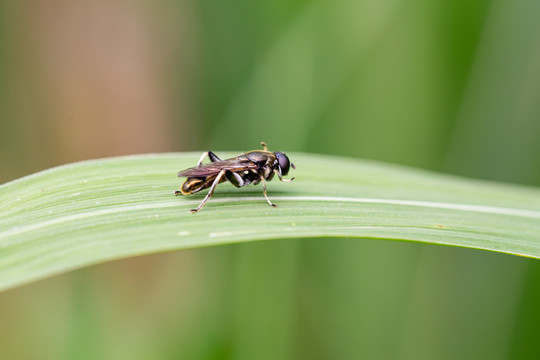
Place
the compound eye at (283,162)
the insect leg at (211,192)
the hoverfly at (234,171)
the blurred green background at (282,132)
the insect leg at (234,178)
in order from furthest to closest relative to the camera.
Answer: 1. the blurred green background at (282,132)
2. the compound eye at (283,162)
3. the insect leg at (234,178)
4. the hoverfly at (234,171)
5. the insect leg at (211,192)

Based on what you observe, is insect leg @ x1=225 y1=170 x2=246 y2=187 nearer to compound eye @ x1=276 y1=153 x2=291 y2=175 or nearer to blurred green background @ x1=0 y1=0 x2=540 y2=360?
compound eye @ x1=276 y1=153 x2=291 y2=175

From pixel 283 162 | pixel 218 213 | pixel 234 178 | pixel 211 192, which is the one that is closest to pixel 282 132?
pixel 283 162

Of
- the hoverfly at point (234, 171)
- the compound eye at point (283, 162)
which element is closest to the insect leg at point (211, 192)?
the hoverfly at point (234, 171)

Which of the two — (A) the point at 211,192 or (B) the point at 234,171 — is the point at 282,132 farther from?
(A) the point at 211,192

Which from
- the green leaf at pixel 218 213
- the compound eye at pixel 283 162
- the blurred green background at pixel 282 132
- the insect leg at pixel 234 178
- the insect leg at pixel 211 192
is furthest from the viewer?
the blurred green background at pixel 282 132

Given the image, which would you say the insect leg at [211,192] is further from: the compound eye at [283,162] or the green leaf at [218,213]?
the compound eye at [283,162]

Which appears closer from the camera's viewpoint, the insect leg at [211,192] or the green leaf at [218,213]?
the green leaf at [218,213]
